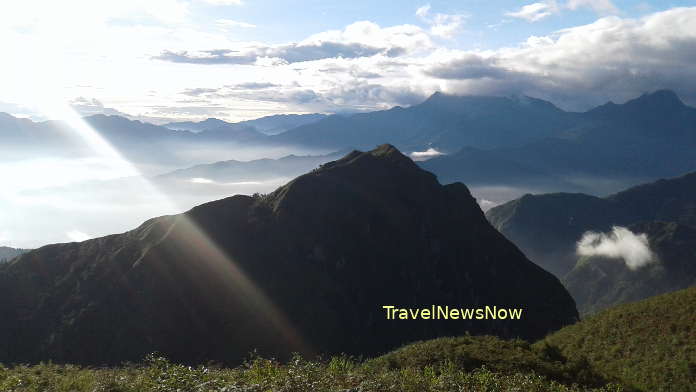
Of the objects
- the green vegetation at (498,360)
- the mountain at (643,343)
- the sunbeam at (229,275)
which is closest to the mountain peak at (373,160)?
the sunbeam at (229,275)

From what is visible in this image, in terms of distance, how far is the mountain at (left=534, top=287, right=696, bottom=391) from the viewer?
30969 millimetres

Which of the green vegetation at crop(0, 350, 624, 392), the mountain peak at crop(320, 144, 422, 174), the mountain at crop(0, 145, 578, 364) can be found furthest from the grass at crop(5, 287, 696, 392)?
the mountain peak at crop(320, 144, 422, 174)

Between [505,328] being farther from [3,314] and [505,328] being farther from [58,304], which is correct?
[3,314]

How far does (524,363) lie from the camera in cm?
2817

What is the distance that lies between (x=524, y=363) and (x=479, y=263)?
5596 inches

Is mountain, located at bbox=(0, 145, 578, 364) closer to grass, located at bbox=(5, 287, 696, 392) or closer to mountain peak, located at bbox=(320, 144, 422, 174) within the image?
mountain peak, located at bbox=(320, 144, 422, 174)

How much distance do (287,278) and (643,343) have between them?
356ft

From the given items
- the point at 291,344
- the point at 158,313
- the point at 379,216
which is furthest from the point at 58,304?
the point at 379,216

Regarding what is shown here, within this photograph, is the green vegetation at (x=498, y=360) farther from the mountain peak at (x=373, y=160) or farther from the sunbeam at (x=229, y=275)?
the mountain peak at (x=373, y=160)

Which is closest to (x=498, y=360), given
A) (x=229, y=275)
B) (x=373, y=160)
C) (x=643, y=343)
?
(x=643, y=343)

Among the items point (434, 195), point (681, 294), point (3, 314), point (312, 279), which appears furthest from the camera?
point (434, 195)

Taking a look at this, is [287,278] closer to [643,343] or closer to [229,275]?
[229,275]

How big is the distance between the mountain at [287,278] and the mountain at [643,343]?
83.3m

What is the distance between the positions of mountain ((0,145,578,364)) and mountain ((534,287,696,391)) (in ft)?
273
